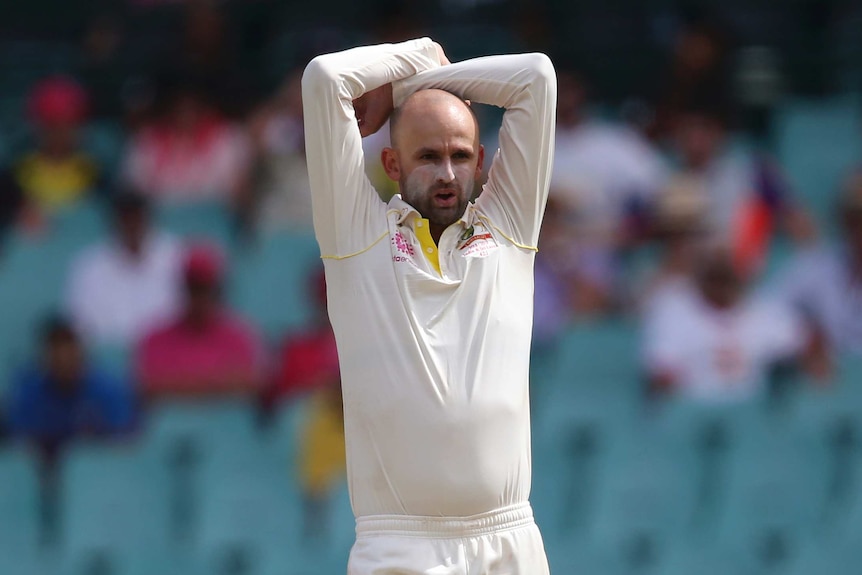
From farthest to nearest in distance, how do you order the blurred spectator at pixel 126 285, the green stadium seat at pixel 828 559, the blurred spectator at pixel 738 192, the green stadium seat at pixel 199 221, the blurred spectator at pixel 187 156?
the blurred spectator at pixel 187 156 < the green stadium seat at pixel 199 221 < the blurred spectator at pixel 738 192 < the blurred spectator at pixel 126 285 < the green stadium seat at pixel 828 559

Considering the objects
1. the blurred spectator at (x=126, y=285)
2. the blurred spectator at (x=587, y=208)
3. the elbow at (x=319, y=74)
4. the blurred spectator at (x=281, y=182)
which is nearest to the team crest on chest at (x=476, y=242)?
the elbow at (x=319, y=74)

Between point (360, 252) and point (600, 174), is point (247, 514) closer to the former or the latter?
point (600, 174)

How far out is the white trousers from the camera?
377 centimetres

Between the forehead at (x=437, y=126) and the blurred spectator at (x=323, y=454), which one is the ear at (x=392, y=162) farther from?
the blurred spectator at (x=323, y=454)

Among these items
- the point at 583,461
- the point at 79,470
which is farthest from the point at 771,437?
the point at 79,470

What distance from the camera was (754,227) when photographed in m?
8.46

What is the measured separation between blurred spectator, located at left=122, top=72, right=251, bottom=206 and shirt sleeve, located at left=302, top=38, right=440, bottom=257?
4926 mm

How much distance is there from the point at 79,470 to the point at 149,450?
0.33m

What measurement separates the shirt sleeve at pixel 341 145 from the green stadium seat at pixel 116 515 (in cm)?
346

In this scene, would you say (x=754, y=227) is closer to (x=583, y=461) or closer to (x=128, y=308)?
(x=583, y=461)

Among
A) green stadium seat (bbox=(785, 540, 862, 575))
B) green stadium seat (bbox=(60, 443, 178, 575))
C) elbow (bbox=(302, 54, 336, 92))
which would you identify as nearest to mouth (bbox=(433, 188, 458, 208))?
elbow (bbox=(302, 54, 336, 92))

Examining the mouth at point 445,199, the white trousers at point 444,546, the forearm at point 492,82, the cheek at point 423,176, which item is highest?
the forearm at point 492,82

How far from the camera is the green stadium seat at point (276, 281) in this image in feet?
26.5

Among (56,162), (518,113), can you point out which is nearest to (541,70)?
(518,113)
